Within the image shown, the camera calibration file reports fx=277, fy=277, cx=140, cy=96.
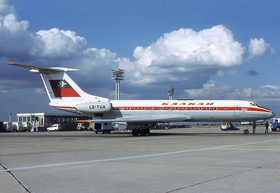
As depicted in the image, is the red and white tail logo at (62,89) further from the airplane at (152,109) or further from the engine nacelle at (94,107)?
the engine nacelle at (94,107)

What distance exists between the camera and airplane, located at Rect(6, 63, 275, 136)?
102 feet

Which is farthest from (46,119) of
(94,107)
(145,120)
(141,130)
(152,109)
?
(145,120)

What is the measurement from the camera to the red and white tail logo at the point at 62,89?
32.8m

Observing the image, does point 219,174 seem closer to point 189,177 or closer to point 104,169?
point 189,177

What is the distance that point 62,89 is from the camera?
3278 centimetres

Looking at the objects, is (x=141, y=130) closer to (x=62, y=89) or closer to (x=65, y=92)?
(x=65, y=92)

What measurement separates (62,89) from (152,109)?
1094 cm

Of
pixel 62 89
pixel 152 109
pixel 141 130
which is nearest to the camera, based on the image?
pixel 141 130

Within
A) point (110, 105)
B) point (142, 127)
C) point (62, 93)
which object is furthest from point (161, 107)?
point (62, 93)

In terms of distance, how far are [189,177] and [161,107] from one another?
24554 mm

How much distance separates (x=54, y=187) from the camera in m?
6.08

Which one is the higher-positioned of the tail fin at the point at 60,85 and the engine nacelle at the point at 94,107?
the tail fin at the point at 60,85

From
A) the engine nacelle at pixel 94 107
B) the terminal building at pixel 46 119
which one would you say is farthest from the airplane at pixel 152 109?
the terminal building at pixel 46 119

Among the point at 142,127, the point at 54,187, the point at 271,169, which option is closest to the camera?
the point at 54,187
